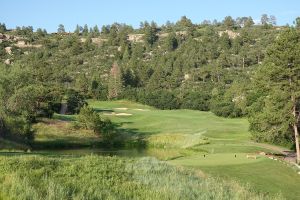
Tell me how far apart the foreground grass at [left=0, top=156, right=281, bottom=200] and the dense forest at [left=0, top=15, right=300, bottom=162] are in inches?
729

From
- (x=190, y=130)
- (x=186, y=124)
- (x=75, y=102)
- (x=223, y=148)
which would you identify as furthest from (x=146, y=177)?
(x=75, y=102)

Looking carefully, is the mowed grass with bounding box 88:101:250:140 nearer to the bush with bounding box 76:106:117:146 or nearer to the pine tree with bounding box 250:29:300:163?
the bush with bounding box 76:106:117:146

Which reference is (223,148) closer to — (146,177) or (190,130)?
(190,130)

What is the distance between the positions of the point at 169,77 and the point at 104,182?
114 m

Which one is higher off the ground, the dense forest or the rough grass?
the dense forest

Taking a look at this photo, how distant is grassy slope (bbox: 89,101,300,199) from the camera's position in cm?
2667

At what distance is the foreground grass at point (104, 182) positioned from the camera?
15.7 meters

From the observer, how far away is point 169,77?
433 feet

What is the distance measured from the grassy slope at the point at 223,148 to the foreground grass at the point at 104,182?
Result: 410cm

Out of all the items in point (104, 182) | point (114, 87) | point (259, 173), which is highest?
point (114, 87)

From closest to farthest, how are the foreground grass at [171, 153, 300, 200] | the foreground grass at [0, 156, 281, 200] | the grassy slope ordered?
the foreground grass at [0, 156, 281, 200] → the foreground grass at [171, 153, 300, 200] → the grassy slope

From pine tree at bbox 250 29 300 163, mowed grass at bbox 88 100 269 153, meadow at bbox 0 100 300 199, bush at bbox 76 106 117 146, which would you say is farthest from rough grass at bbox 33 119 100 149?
pine tree at bbox 250 29 300 163

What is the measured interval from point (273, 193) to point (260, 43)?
140 metres

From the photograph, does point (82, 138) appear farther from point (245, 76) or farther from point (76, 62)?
point (76, 62)
